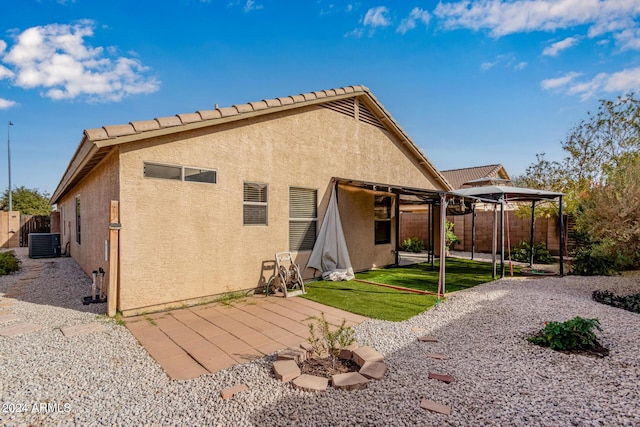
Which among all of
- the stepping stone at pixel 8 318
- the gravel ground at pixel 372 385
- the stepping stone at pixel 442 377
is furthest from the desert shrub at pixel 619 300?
the stepping stone at pixel 8 318

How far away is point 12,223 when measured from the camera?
672 inches

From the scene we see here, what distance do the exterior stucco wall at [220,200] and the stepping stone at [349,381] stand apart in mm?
3916

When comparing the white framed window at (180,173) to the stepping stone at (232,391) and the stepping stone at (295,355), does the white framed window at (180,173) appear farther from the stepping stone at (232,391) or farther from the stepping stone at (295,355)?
the stepping stone at (232,391)

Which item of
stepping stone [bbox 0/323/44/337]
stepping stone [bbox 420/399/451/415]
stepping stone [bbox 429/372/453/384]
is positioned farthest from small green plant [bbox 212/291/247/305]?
stepping stone [bbox 420/399/451/415]

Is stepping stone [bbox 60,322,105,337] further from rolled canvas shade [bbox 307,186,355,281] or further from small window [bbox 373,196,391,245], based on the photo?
small window [bbox 373,196,391,245]

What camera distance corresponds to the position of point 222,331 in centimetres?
480

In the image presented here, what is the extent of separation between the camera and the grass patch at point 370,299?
18.9ft

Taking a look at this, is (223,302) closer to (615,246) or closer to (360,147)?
(360,147)

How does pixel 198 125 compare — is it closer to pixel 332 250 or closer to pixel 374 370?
pixel 332 250

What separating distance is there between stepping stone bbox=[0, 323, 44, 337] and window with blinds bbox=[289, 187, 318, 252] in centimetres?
489

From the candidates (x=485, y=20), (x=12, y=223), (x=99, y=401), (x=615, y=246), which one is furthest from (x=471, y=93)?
(x=12, y=223)

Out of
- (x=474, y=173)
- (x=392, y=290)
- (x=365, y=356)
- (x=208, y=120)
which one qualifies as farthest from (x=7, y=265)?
(x=474, y=173)

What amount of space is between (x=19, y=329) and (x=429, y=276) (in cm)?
938

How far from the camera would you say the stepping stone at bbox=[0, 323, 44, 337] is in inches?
174
